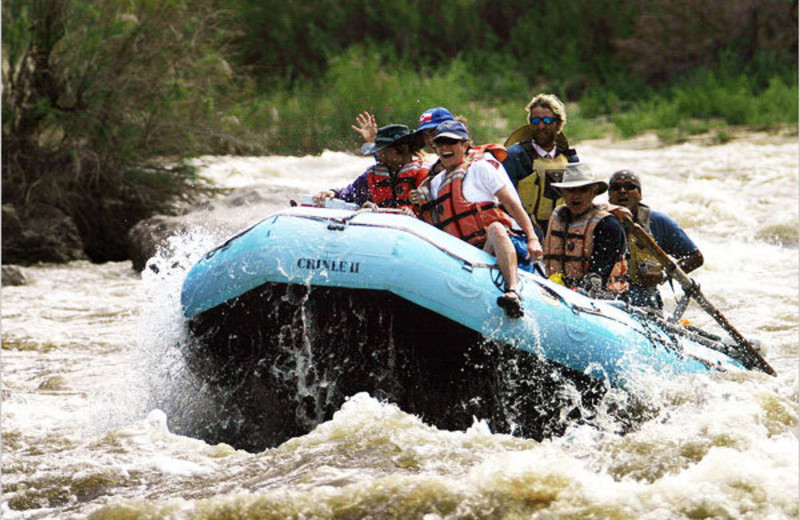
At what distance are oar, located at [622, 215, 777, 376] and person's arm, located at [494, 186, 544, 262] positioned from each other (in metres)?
0.64

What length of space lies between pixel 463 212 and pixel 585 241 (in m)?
0.59

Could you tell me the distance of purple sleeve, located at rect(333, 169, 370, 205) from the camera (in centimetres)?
530

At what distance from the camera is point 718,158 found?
14.4m

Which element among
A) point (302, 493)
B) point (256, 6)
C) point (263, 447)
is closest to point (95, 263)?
point (263, 447)

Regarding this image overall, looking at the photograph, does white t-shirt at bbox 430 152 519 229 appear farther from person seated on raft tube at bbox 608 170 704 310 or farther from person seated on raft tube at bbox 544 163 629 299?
person seated on raft tube at bbox 608 170 704 310

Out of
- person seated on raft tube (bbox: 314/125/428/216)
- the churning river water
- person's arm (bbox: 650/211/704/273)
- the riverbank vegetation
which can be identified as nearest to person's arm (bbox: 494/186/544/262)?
person seated on raft tube (bbox: 314/125/428/216)

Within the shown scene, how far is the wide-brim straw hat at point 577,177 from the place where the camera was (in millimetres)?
4919

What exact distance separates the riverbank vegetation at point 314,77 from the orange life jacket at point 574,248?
4.02 m

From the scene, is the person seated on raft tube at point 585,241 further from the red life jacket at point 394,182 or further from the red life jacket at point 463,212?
the red life jacket at point 394,182

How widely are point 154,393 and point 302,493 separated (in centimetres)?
153

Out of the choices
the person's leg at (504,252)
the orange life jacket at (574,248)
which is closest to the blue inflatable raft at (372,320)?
the person's leg at (504,252)

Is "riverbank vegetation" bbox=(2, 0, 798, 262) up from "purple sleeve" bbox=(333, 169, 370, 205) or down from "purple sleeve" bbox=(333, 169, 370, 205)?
up

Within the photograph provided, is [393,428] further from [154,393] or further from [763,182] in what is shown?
[763,182]

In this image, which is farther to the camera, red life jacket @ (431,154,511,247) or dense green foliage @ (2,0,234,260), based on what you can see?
dense green foliage @ (2,0,234,260)
